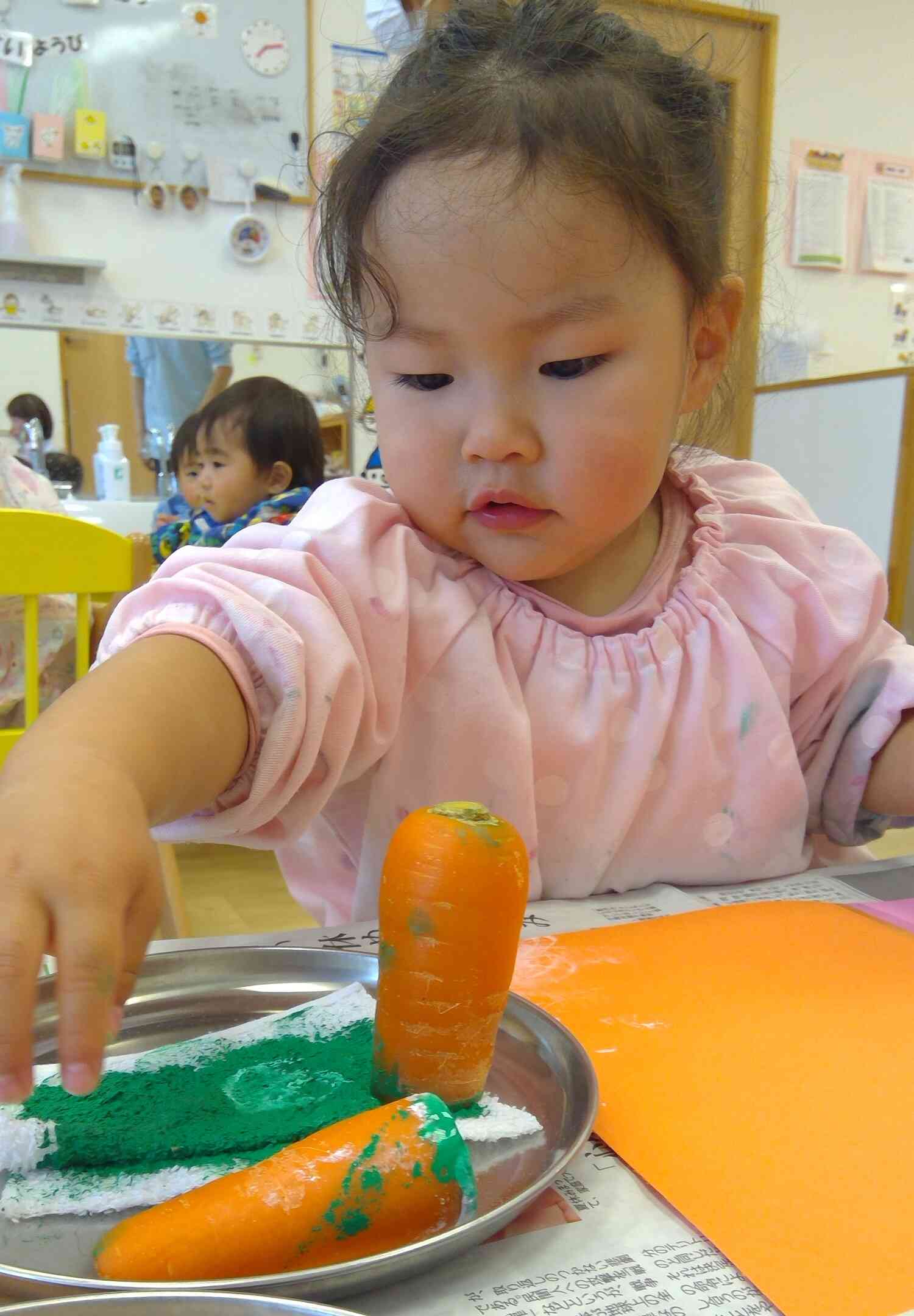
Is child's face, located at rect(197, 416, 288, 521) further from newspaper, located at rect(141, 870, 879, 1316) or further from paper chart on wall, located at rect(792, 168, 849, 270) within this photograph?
newspaper, located at rect(141, 870, 879, 1316)

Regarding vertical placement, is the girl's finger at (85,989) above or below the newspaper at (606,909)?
above

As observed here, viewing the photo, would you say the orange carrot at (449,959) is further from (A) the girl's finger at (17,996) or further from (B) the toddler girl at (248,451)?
(B) the toddler girl at (248,451)

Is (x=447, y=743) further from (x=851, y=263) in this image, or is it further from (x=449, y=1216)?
(x=851, y=263)

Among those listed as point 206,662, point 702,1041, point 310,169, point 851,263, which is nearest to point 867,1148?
point 702,1041

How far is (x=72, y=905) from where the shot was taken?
0.90ft

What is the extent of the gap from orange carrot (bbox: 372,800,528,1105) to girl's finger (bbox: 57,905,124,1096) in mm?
106

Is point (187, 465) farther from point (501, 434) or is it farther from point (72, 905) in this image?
point (72, 905)

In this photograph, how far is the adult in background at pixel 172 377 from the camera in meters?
2.62

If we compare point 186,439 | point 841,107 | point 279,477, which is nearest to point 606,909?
point 279,477

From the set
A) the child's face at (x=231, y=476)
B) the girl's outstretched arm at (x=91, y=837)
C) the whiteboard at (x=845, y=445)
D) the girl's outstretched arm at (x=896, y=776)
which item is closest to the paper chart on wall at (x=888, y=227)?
the whiteboard at (x=845, y=445)

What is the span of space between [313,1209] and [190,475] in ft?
7.09

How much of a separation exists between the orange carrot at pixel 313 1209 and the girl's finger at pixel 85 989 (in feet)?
0.13

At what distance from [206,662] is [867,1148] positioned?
303 mm

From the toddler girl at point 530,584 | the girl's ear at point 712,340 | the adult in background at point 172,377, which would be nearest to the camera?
the toddler girl at point 530,584
